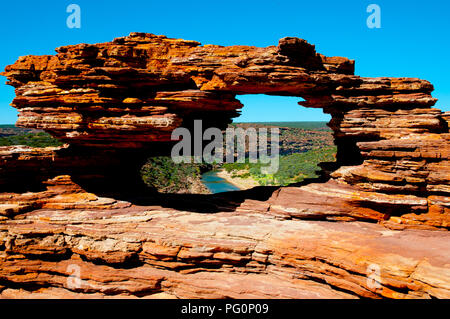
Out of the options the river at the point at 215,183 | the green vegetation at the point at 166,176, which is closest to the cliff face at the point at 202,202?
the green vegetation at the point at 166,176

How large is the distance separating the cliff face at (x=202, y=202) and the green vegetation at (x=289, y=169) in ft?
117

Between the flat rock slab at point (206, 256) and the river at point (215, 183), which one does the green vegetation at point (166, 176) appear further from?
the flat rock slab at point (206, 256)

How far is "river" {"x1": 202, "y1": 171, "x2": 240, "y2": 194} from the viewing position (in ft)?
204

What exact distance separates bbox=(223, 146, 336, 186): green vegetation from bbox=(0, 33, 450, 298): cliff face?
1403 inches

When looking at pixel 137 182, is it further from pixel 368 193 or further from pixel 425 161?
pixel 425 161

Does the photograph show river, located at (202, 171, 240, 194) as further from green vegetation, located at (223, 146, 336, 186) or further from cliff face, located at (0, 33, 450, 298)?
cliff face, located at (0, 33, 450, 298)

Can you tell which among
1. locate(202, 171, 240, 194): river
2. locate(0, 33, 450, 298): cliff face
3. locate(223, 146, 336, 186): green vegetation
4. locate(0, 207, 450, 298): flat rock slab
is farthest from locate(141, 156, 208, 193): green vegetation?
locate(0, 207, 450, 298): flat rock slab

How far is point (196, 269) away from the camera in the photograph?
43.5 feet

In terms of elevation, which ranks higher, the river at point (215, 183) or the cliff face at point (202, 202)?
the cliff face at point (202, 202)

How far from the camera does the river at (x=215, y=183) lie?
6213cm

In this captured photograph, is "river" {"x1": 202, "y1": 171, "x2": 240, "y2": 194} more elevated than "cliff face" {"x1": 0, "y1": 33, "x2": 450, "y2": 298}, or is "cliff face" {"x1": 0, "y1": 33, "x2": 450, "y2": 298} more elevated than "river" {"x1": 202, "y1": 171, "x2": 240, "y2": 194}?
"cliff face" {"x1": 0, "y1": 33, "x2": 450, "y2": 298}

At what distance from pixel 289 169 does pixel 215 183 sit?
17.7 meters

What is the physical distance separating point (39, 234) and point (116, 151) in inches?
235

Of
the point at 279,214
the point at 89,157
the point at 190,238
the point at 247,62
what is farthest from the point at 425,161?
the point at 89,157
